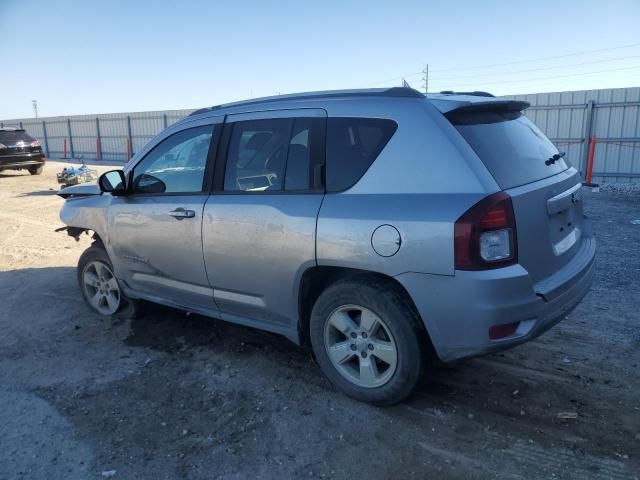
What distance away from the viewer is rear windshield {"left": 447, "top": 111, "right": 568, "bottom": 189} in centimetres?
292

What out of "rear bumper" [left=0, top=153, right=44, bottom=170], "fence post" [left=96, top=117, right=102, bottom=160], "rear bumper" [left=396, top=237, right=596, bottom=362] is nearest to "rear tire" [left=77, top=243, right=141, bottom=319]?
"rear bumper" [left=396, top=237, right=596, bottom=362]

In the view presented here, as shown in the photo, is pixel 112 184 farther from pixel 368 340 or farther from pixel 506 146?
pixel 506 146

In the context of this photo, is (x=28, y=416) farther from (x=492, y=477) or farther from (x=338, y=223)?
(x=492, y=477)

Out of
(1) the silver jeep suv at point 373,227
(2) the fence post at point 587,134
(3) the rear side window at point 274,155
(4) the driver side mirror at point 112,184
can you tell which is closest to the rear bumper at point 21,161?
(4) the driver side mirror at point 112,184

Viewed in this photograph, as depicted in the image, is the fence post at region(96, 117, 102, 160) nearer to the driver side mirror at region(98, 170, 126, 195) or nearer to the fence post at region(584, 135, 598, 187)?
the fence post at region(584, 135, 598, 187)

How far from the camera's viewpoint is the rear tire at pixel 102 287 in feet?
16.1

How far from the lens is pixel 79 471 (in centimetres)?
281

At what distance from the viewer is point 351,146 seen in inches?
128

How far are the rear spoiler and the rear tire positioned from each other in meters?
3.41

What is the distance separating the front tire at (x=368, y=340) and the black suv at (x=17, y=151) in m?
17.6

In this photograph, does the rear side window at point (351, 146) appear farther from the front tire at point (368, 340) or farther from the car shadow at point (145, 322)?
the car shadow at point (145, 322)

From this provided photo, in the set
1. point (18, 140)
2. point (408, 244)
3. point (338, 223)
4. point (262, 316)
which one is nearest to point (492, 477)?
point (408, 244)

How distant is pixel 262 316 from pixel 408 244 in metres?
1.37

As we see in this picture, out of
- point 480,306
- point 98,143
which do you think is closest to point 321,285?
point 480,306
